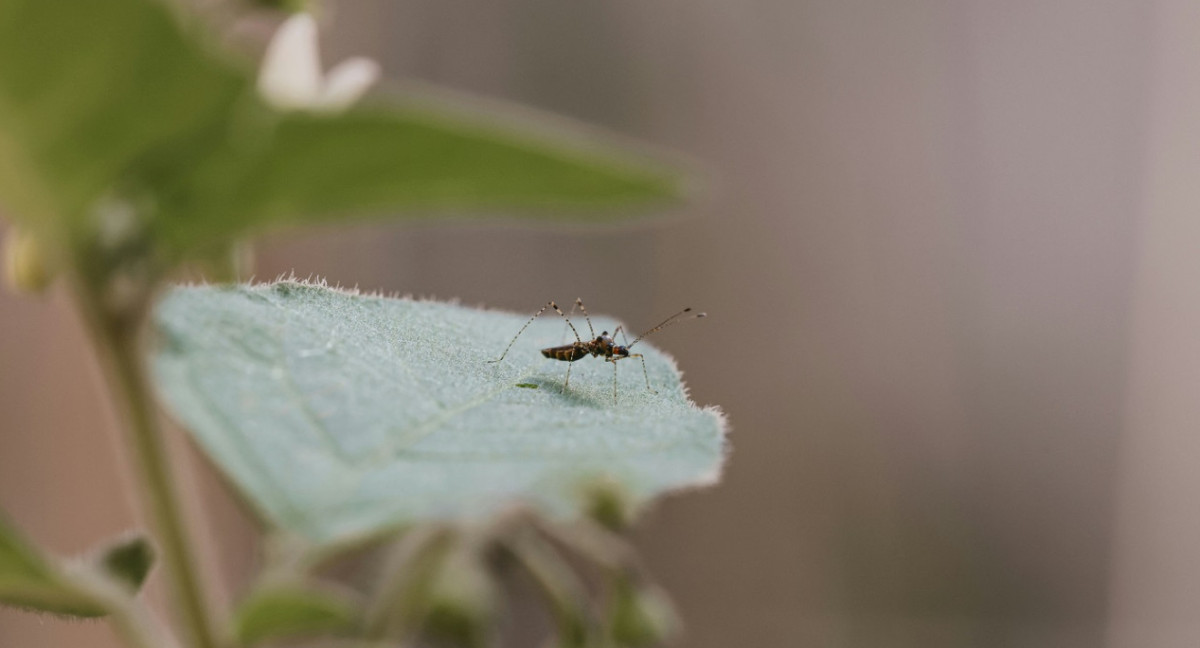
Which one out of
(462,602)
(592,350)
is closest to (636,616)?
(462,602)

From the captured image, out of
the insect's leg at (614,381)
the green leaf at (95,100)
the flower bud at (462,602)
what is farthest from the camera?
the insect's leg at (614,381)

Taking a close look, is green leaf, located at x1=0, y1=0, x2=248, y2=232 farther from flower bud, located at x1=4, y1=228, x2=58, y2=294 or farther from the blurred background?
the blurred background

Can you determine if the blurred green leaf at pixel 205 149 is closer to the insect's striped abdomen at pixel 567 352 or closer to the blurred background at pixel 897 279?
the insect's striped abdomen at pixel 567 352

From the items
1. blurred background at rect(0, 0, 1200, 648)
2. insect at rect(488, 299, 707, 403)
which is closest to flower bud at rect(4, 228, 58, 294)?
insect at rect(488, 299, 707, 403)

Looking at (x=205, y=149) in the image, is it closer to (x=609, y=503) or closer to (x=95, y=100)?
(x=95, y=100)

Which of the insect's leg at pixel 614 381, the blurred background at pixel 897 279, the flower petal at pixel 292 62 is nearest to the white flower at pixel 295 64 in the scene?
the flower petal at pixel 292 62

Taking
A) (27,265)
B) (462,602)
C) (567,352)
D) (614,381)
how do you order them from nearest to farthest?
1. (27,265)
2. (462,602)
3. (614,381)
4. (567,352)
